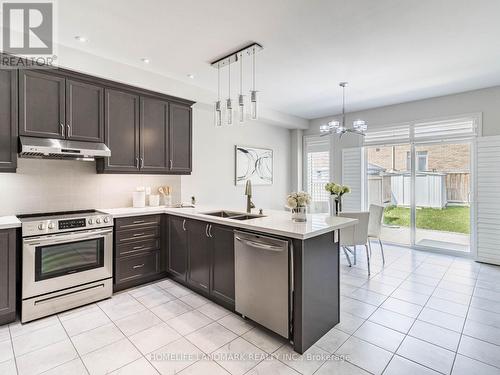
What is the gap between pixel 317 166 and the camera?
21.4ft

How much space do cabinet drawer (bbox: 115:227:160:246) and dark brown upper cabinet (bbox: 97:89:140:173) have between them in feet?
2.66

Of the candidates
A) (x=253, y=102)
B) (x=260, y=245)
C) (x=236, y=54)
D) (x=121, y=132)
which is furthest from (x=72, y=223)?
(x=236, y=54)

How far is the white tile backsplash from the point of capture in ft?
9.73

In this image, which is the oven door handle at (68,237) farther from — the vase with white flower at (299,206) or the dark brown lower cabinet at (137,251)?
the vase with white flower at (299,206)

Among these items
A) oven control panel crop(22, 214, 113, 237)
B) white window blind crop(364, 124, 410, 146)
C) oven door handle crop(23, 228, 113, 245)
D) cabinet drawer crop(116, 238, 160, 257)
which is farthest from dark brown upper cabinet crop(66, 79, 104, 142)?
white window blind crop(364, 124, 410, 146)

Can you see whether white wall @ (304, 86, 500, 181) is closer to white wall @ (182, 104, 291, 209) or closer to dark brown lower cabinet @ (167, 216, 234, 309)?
white wall @ (182, 104, 291, 209)

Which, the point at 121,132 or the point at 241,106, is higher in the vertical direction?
the point at 241,106

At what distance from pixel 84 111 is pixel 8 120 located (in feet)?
2.30

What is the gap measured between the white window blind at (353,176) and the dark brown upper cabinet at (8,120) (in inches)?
218

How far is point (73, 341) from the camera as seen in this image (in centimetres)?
223

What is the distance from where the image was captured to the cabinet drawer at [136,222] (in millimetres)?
3150

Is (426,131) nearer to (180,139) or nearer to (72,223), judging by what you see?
(180,139)

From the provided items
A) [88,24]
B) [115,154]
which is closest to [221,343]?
[115,154]

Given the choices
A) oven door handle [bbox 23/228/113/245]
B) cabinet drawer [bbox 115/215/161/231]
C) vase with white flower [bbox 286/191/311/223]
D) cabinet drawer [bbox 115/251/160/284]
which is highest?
vase with white flower [bbox 286/191/311/223]
